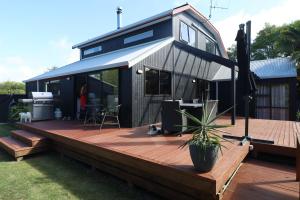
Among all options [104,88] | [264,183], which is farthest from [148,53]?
[264,183]

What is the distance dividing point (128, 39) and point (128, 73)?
3.74 metres

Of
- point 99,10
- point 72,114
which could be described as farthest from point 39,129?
point 99,10

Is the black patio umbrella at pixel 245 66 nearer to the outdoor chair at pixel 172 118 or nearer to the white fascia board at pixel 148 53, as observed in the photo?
the outdoor chair at pixel 172 118

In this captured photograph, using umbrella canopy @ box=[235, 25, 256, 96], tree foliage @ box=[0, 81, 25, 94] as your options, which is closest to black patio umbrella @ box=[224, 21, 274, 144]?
umbrella canopy @ box=[235, 25, 256, 96]

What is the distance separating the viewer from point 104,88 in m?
7.79

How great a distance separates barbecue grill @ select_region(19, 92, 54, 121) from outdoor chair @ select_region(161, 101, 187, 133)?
623 centimetres

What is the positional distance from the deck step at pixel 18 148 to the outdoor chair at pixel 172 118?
3479mm

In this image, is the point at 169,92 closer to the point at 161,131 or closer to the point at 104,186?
the point at 161,131

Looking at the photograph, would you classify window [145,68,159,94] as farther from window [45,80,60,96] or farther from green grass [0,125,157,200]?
window [45,80,60,96]

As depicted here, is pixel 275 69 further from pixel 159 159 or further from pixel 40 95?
pixel 40 95

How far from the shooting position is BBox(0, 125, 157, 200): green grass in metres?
3.48

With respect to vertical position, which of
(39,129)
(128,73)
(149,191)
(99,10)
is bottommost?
(149,191)

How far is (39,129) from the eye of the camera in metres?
6.49

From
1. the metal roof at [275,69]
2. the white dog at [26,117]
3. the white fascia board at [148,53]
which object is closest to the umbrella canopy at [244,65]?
the white fascia board at [148,53]
